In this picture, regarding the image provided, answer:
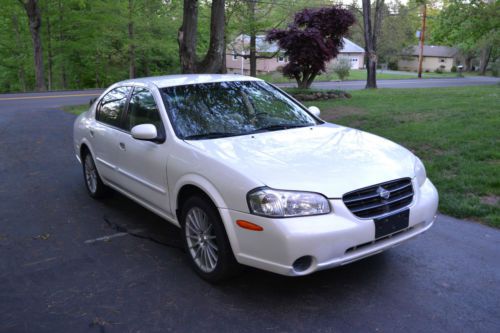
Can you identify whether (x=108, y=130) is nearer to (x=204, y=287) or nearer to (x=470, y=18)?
(x=204, y=287)

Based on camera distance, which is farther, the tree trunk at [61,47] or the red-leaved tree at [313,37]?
the tree trunk at [61,47]

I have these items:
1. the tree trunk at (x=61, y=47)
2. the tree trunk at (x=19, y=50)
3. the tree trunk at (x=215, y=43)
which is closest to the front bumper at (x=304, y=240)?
the tree trunk at (x=215, y=43)

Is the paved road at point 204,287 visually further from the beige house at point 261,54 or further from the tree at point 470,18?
the tree at point 470,18

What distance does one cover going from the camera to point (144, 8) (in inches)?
1166

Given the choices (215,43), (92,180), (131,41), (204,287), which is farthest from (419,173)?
(131,41)

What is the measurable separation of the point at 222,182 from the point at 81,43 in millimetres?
32416

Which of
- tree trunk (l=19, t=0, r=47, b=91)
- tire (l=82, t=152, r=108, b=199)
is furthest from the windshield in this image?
tree trunk (l=19, t=0, r=47, b=91)

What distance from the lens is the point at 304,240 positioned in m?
3.09

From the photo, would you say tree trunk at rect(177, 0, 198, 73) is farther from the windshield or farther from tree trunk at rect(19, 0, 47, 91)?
tree trunk at rect(19, 0, 47, 91)

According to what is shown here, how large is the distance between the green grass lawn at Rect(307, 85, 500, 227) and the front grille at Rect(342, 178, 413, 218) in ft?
6.25

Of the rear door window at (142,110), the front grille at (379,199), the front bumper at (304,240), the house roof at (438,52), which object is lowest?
the front bumper at (304,240)

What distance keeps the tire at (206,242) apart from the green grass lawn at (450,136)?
2.95m

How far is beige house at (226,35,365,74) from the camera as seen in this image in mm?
32356

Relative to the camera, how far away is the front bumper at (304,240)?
3.10 m
